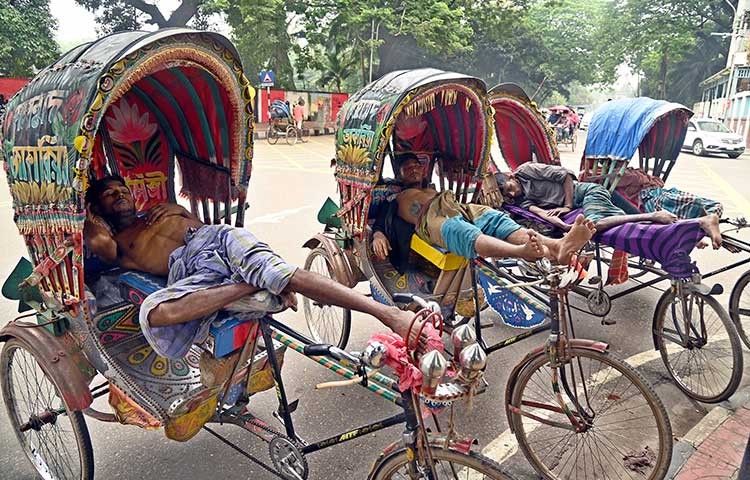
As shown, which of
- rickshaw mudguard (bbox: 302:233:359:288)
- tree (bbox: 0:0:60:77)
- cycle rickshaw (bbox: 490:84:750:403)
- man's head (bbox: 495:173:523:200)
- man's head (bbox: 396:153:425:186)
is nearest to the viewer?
cycle rickshaw (bbox: 490:84:750:403)

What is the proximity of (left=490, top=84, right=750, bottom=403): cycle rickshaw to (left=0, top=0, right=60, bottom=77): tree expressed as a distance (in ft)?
61.7

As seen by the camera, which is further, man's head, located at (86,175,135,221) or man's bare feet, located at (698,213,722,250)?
man's bare feet, located at (698,213,722,250)

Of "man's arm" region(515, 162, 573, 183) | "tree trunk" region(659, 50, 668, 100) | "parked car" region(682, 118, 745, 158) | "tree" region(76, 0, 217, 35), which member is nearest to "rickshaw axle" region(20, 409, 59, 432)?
"man's arm" region(515, 162, 573, 183)

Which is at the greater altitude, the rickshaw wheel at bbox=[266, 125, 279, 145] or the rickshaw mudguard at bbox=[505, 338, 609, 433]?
the rickshaw mudguard at bbox=[505, 338, 609, 433]

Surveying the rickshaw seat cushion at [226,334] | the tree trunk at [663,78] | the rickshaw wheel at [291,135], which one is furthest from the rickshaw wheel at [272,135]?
the tree trunk at [663,78]

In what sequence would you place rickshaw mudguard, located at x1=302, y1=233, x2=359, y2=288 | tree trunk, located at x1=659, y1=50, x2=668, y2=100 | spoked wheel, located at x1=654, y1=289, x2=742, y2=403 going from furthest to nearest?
1. tree trunk, located at x1=659, y1=50, x2=668, y2=100
2. rickshaw mudguard, located at x1=302, y1=233, x2=359, y2=288
3. spoked wheel, located at x1=654, y1=289, x2=742, y2=403

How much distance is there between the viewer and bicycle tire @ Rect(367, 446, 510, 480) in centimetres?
176

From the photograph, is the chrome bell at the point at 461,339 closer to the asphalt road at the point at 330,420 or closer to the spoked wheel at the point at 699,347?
the asphalt road at the point at 330,420

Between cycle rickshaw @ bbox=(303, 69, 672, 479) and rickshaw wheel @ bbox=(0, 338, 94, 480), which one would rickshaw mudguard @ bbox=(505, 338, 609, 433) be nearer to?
cycle rickshaw @ bbox=(303, 69, 672, 479)

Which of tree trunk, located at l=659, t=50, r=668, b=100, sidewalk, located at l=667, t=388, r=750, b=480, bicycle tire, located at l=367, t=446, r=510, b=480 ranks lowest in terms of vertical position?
sidewalk, located at l=667, t=388, r=750, b=480

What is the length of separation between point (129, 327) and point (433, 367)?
81.0 inches

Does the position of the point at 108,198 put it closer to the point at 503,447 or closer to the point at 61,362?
the point at 61,362

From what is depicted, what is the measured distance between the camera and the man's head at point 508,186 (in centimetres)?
466

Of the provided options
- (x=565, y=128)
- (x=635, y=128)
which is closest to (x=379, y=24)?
(x=565, y=128)
